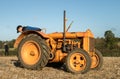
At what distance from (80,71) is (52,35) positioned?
7.86ft

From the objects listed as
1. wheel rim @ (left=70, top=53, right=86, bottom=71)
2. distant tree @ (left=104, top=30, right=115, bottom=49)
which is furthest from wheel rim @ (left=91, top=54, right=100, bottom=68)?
distant tree @ (left=104, top=30, right=115, bottom=49)

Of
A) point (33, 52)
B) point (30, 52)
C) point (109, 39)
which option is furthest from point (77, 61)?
point (109, 39)

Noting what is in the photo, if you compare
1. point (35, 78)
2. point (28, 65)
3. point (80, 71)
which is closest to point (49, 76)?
point (35, 78)

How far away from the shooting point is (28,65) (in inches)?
→ 493

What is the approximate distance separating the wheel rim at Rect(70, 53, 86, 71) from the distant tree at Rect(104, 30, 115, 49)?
94.1ft

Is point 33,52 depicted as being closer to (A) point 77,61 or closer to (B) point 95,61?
(A) point 77,61

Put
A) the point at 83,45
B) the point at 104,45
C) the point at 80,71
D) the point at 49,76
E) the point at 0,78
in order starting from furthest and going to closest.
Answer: the point at 104,45 → the point at 83,45 → the point at 80,71 → the point at 49,76 → the point at 0,78

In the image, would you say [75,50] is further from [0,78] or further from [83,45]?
[0,78]

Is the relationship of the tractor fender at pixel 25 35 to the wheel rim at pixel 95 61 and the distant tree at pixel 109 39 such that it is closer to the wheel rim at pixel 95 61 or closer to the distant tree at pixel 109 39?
the wheel rim at pixel 95 61

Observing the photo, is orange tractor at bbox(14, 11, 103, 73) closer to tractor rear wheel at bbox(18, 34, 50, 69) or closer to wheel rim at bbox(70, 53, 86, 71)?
tractor rear wheel at bbox(18, 34, 50, 69)

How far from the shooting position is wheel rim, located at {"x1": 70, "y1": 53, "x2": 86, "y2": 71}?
1159cm

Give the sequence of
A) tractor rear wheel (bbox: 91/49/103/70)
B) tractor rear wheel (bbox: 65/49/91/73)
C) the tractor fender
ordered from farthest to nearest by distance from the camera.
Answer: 1. tractor rear wheel (bbox: 91/49/103/70)
2. the tractor fender
3. tractor rear wheel (bbox: 65/49/91/73)

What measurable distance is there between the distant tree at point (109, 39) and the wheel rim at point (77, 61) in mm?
28674

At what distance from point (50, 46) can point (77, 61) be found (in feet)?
5.67
